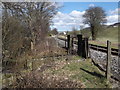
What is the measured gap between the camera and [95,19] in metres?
41.2

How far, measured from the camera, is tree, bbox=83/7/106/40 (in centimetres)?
4019

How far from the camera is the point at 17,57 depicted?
24.8ft

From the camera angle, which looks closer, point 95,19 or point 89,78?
point 89,78

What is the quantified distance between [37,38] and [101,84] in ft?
36.7

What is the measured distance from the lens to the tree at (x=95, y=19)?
4019 cm

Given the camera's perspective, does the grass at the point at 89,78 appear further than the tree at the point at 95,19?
No

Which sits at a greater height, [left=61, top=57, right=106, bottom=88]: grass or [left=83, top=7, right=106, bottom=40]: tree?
[left=83, top=7, right=106, bottom=40]: tree

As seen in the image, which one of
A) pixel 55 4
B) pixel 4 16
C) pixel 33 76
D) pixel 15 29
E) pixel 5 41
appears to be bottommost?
pixel 33 76

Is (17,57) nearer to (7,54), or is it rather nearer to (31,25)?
(7,54)

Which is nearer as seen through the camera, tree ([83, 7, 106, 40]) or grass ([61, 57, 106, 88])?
grass ([61, 57, 106, 88])

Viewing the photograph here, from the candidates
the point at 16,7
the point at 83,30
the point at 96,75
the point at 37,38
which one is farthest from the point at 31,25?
the point at 83,30

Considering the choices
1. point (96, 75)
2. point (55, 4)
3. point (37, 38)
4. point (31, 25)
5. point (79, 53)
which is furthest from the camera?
point (55, 4)

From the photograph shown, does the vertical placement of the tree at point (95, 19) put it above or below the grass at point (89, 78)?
above

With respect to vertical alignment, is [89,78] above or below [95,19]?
below
